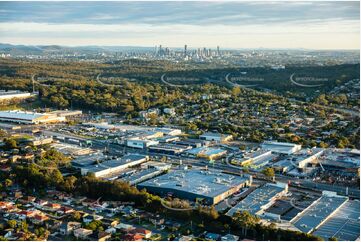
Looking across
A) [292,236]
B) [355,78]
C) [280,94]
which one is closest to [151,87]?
[280,94]

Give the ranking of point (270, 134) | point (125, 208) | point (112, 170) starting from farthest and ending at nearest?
point (270, 134) < point (112, 170) < point (125, 208)

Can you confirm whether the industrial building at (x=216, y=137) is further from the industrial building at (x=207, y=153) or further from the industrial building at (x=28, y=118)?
the industrial building at (x=28, y=118)

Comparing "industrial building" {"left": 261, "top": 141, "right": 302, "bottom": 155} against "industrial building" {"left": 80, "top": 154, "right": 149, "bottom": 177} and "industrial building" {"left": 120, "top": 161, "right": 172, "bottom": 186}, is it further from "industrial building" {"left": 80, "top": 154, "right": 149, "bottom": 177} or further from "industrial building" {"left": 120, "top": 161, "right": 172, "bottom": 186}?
"industrial building" {"left": 80, "top": 154, "right": 149, "bottom": 177}

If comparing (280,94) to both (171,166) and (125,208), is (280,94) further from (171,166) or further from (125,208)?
(125,208)

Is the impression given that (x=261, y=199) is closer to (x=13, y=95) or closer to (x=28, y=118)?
(x=28, y=118)

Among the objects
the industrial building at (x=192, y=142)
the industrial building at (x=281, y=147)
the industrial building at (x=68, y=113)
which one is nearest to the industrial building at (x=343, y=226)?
the industrial building at (x=281, y=147)

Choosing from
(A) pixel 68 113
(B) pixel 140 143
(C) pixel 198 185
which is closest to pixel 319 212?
(C) pixel 198 185

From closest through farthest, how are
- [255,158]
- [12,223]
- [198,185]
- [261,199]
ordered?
1. [12,223]
2. [261,199]
3. [198,185]
4. [255,158]
